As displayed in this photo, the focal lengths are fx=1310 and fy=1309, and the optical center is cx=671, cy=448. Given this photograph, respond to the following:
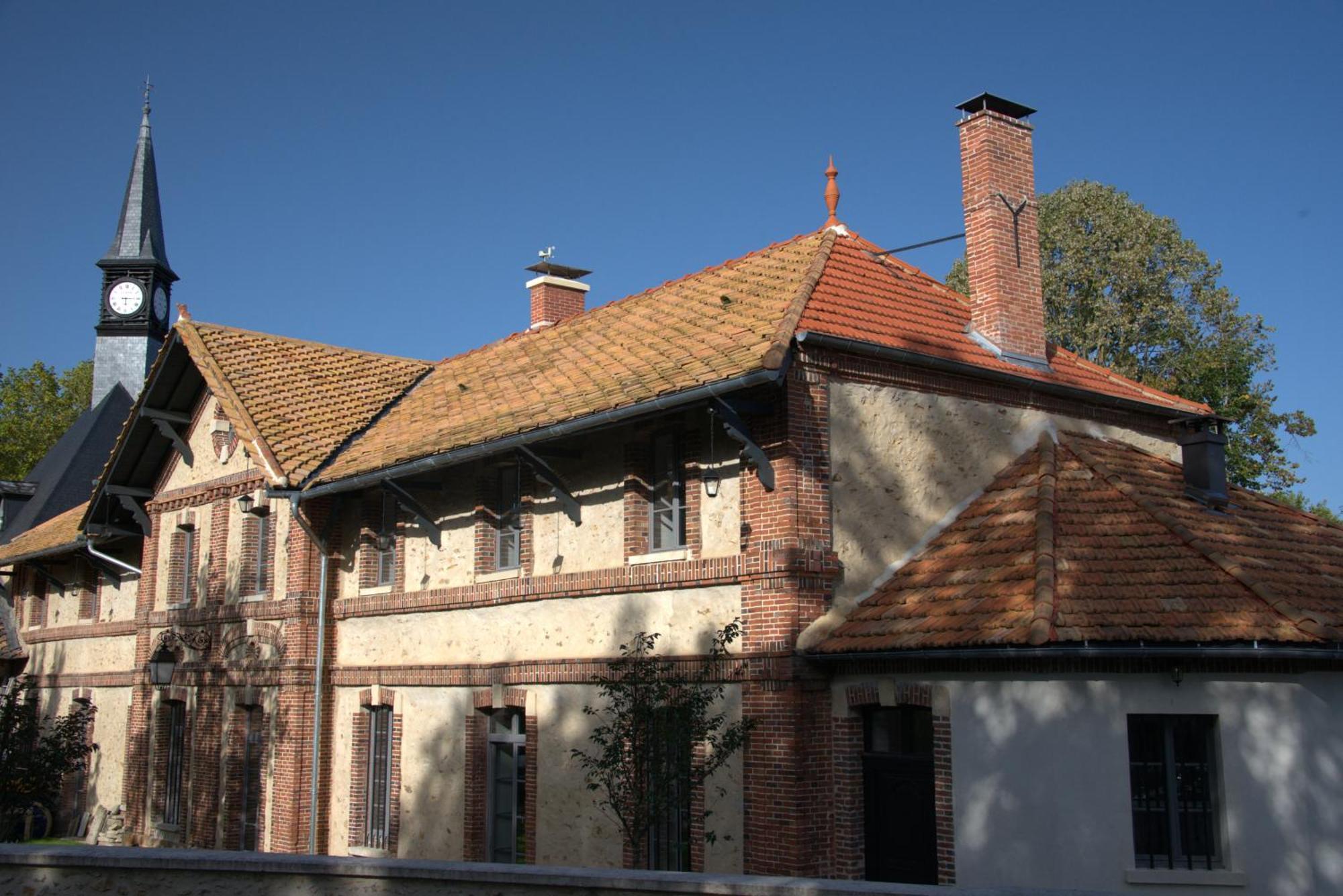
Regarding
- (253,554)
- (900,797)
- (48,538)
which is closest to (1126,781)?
(900,797)

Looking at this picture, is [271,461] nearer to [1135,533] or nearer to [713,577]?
[713,577]

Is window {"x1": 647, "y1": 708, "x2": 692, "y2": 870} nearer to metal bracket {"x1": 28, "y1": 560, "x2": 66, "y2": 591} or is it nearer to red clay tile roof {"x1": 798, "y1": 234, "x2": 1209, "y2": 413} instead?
red clay tile roof {"x1": 798, "y1": 234, "x2": 1209, "y2": 413}

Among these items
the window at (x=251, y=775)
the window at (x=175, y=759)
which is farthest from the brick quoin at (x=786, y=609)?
the window at (x=175, y=759)

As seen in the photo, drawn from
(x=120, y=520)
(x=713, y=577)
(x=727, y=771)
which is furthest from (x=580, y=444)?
(x=120, y=520)

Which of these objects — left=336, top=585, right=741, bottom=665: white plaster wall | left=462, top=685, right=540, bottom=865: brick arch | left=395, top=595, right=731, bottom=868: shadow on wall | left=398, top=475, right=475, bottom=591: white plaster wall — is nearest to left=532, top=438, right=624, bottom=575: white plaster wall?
left=336, top=585, right=741, bottom=665: white plaster wall

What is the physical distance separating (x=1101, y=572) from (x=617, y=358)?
631 centimetres

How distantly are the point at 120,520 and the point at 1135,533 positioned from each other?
62.9 feet

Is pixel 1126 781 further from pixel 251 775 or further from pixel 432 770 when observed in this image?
pixel 251 775

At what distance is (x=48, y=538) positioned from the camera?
2758 cm

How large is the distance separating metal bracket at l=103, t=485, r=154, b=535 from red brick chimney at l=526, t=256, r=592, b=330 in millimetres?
7595

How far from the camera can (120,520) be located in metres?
24.4

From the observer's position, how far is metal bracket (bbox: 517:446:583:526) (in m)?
14.4

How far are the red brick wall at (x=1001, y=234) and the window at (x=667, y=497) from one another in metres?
3.90

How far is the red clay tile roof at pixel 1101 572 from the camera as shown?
1049 cm
